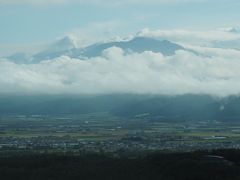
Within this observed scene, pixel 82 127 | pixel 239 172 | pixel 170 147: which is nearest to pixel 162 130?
pixel 82 127

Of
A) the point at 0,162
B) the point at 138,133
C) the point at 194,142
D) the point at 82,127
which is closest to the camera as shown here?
the point at 0,162

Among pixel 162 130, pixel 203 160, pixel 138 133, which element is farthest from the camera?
pixel 162 130

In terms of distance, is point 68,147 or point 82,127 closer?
point 68,147

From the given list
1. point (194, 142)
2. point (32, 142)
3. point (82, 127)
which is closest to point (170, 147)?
point (194, 142)

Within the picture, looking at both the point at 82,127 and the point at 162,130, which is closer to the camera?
the point at 162,130

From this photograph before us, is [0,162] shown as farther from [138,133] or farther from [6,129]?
[6,129]

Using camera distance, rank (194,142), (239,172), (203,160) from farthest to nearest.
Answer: (194,142) → (203,160) → (239,172)

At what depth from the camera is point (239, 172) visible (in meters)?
69.4

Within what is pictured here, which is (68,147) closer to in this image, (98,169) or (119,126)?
(98,169)

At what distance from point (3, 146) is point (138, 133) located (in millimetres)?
39878

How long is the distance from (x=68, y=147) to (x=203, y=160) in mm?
50275

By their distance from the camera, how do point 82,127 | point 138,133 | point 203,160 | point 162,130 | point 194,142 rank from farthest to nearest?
point 82,127, point 162,130, point 138,133, point 194,142, point 203,160

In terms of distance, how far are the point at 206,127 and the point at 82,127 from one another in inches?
1305

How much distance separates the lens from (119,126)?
183125mm
